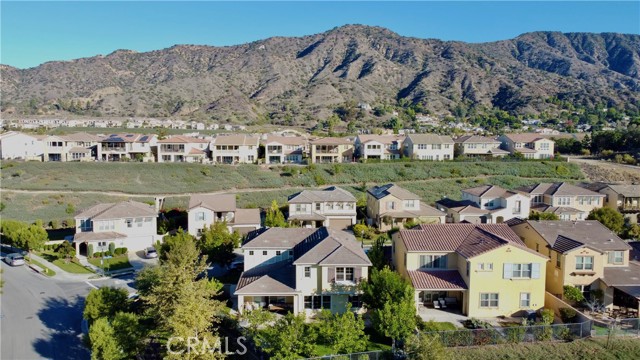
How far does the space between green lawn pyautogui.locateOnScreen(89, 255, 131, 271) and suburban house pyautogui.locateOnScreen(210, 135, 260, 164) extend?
4034 cm

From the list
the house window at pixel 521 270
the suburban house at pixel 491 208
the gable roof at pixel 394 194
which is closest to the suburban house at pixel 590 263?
the house window at pixel 521 270

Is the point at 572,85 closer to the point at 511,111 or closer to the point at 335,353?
the point at 511,111

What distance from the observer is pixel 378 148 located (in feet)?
271

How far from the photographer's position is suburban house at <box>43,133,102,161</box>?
78375 millimetres

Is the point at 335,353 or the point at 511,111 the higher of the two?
the point at 511,111

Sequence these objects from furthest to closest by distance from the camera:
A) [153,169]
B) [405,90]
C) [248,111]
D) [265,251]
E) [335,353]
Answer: [405,90] → [248,111] → [153,169] → [265,251] → [335,353]

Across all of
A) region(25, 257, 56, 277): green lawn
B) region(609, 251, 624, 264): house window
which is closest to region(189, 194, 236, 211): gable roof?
region(25, 257, 56, 277): green lawn

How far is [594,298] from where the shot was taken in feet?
85.8

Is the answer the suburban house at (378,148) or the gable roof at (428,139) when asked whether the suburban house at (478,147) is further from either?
the suburban house at (378,148)

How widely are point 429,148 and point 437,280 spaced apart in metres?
56.5

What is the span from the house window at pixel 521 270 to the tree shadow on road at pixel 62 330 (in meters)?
23.7

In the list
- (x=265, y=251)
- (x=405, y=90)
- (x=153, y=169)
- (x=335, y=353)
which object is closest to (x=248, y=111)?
(x=405, y=90)

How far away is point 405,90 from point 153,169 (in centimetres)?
14034

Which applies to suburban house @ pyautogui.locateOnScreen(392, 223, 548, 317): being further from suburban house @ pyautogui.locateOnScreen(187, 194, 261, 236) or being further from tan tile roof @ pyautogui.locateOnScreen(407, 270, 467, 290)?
suburban house @ pyautogui.locateOnScreen(187, 194, 261, 236)
